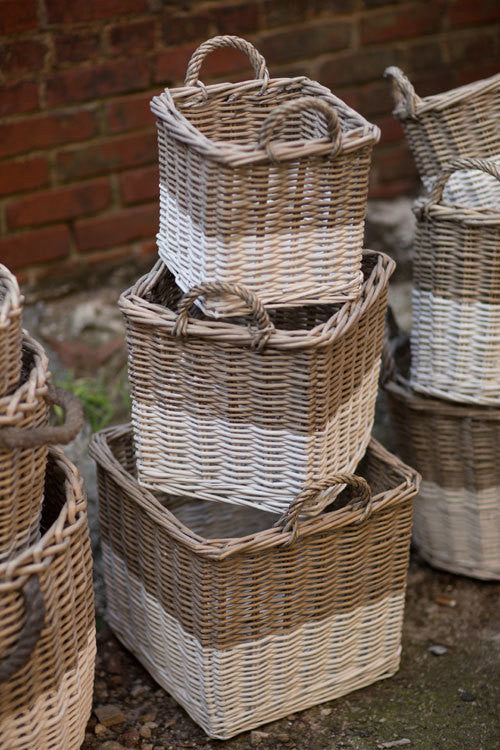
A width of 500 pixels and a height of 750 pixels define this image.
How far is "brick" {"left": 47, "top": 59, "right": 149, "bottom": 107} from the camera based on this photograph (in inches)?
113

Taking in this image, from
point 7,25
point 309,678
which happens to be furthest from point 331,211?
point 7,25

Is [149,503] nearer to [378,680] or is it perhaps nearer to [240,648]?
[240,648]

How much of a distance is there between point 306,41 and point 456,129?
1321 mm

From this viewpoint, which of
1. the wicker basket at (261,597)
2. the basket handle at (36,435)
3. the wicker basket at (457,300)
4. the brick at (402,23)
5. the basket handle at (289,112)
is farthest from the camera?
the brick at (402,23)

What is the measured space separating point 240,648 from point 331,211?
843 millimetres

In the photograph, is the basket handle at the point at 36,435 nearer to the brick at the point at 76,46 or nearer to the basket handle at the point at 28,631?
the basket handle at the point at 28,631

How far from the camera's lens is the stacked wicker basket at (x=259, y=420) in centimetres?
165

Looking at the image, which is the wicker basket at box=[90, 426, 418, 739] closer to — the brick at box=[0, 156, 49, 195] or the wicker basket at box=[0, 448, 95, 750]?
the wicker basket at box=[0, 448, 95, 750]

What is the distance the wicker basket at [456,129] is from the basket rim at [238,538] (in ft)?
2.04

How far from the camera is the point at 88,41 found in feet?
9.39

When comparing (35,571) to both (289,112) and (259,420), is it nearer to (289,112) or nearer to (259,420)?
(259,420)

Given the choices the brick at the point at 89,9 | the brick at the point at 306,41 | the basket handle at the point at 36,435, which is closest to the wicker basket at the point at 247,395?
the basket handle at the point at 36,435

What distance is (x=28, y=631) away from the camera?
4.78 feet

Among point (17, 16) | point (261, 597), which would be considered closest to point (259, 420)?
point (261, 597)
